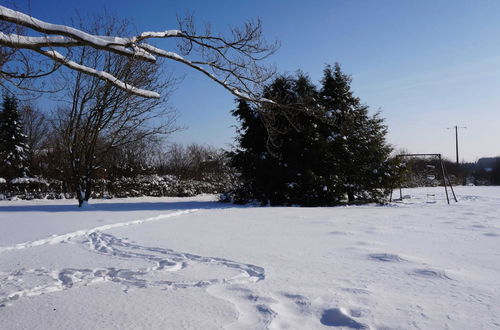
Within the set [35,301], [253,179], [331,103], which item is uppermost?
[331,103]

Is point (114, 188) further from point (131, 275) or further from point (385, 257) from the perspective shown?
point (385, 257)

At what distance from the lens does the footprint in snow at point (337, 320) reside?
2.33 meters

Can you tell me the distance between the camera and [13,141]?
2609cm

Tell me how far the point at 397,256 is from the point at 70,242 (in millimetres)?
5081

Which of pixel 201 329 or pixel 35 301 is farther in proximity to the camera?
pixel 35 301

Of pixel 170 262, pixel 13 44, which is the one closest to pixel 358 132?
pixel 170 262

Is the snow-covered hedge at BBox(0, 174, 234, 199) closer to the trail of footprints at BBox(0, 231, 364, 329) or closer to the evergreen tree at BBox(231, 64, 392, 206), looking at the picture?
the evergreen tree at BBox(231, 64, 392, 206)

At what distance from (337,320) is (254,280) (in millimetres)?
1136

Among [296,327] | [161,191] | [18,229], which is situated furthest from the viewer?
[161,191]

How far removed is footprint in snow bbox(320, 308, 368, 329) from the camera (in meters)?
2.33

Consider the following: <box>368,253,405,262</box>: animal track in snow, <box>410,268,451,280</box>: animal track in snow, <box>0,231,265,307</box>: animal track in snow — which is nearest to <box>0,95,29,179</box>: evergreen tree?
<box>0,231,265,307</box>: animal track in snow

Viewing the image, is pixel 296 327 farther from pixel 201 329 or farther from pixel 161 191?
pixel 161 191

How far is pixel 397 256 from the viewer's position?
13.7 feet

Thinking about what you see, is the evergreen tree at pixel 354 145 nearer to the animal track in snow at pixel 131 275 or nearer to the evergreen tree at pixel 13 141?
the animal track in snow at pixel 131 275
